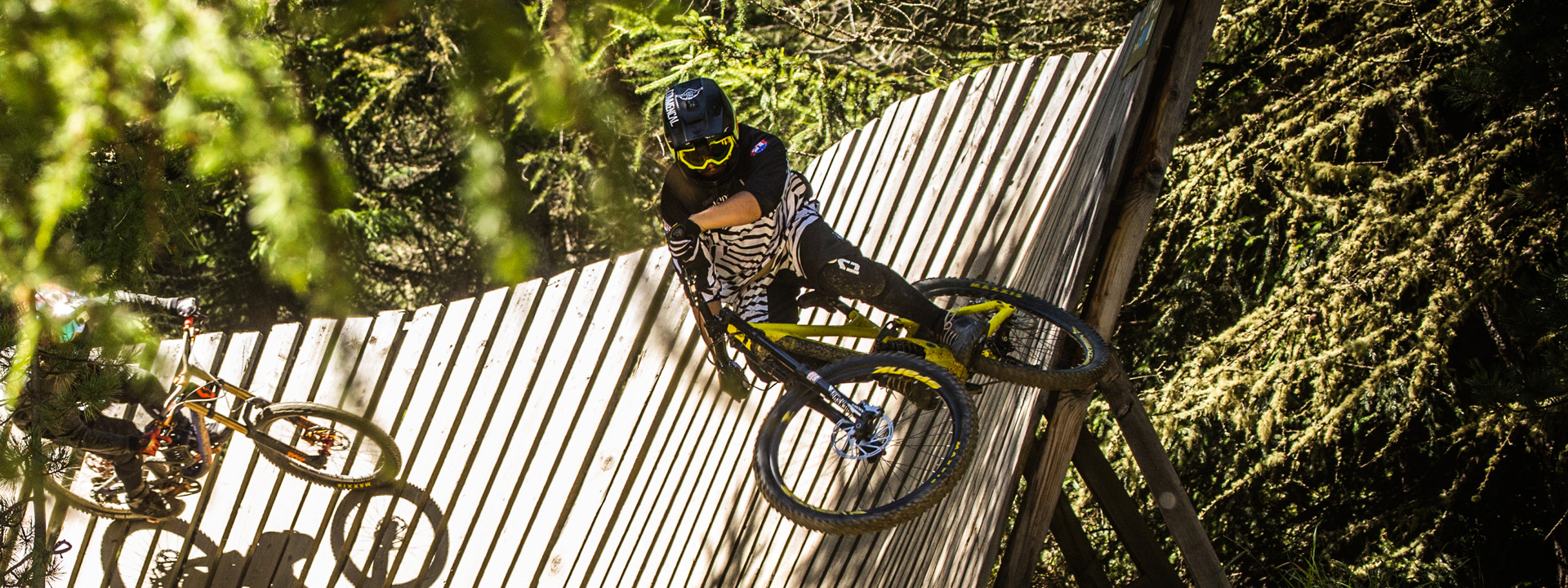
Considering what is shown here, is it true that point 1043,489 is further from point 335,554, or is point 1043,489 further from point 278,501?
point 278,501

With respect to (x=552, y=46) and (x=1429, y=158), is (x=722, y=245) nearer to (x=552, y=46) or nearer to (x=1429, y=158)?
(x=552, y=46)

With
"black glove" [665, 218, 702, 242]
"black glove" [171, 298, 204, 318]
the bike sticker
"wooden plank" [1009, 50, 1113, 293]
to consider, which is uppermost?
"wooden plank" [1009, 50, 1113, 293]

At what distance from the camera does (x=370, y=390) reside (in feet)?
12.4

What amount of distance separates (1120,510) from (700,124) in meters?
2.67

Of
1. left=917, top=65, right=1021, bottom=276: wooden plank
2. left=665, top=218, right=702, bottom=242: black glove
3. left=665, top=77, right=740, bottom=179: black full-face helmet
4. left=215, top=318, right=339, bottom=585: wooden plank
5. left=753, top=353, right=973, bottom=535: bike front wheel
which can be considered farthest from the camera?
left=917, top=65, right=1021, bottom=276: wooden plank

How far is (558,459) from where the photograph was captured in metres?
3.72

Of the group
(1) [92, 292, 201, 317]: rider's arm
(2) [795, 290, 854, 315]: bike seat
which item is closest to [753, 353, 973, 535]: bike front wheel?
(2) [795, 290, 854, 315]: bike seat

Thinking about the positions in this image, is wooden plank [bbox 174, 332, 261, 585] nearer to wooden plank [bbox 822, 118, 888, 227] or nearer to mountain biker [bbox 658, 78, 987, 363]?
mountain biker [bbox 658, 78, 987, 363]

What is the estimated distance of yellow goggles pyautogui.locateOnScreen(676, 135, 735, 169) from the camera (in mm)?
3055

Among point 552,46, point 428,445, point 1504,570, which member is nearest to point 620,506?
point 428,445

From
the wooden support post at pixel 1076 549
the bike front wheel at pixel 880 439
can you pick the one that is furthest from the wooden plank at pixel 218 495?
the wooden support post at pixel 1076 549

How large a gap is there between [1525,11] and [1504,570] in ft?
11.1

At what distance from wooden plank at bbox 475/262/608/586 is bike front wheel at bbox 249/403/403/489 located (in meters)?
0.52

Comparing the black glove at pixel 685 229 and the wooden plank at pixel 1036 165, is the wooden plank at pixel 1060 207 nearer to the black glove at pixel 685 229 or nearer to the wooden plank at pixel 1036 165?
the wooden plank at pixel 1036 165
